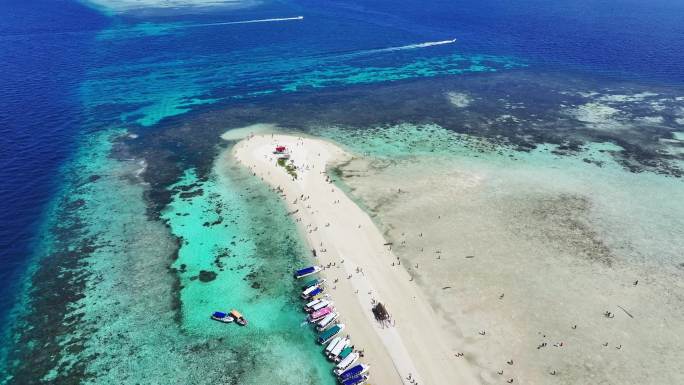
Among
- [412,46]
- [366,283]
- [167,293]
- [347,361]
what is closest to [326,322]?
[347,361]

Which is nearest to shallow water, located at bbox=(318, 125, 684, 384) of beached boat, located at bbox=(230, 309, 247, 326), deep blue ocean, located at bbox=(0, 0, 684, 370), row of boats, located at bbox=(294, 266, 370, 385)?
row of boats, located at bbox=(294, 266, 370, 385)

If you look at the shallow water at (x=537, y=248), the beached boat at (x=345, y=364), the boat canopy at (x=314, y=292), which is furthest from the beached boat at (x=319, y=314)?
the shallow water at (x=537, y=248)

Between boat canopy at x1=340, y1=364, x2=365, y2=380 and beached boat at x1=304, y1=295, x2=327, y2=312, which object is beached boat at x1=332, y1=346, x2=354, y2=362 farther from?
beached boat at x1=304, y1=295, x2=327, y2=312

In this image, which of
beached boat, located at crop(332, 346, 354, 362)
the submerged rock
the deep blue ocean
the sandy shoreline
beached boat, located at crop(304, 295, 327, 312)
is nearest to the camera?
the sandy shoreline

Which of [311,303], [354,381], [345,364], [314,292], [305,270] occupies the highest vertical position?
[305,270]

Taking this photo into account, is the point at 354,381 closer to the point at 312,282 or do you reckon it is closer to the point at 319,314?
the point at 319,314

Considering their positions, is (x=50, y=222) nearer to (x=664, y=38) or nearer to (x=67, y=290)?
(x=67, y=290)
